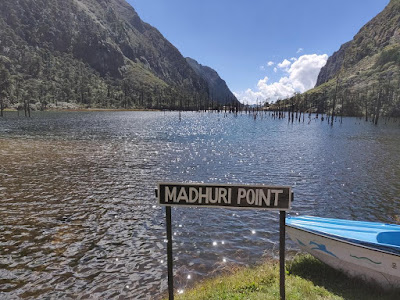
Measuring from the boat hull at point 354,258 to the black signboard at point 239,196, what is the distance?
393cm

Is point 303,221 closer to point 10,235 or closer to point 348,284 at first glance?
point 348,284

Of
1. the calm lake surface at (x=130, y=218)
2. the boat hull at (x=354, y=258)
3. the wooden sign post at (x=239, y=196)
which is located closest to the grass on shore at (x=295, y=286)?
the boat hull at (x=354, y=258)

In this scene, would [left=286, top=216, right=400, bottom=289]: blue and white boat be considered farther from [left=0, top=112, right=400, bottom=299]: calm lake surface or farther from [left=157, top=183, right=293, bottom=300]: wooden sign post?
[left=157, top=183, right=293, bottom=300]: wooden sign post

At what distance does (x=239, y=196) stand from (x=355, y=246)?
15.4 ft

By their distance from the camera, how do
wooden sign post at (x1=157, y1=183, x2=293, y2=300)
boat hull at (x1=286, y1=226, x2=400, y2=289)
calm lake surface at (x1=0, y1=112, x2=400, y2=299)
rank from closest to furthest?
1. wooden sign post at (x1=157, y1=183, x2=293, y2=300)
2. boat hull at (x1=286, y1=226, x2=400, y2=289)
3. calm lake surface at (x1=0, y1=112, x2=400, y2=299)

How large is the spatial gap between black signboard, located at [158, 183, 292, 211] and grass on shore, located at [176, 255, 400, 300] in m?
2.97

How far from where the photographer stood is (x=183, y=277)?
31.5 feet

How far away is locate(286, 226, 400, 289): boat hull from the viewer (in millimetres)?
7160

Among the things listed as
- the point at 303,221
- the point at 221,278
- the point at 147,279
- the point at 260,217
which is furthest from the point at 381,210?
the point at 147,279

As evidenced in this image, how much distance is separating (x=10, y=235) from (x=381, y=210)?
20714 mm

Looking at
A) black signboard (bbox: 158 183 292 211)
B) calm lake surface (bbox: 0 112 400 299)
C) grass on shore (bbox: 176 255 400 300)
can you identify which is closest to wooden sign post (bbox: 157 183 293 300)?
black signboard (bbox: 158 183 292 211)

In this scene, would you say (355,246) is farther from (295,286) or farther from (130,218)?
(130,218)

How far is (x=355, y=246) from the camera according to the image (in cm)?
762

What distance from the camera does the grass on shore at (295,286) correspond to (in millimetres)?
6961
